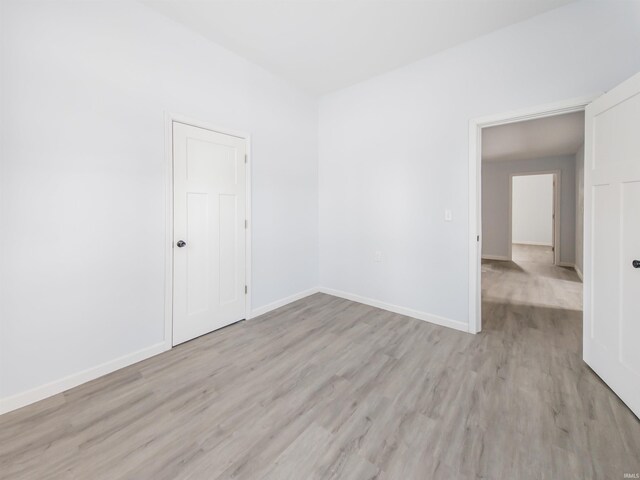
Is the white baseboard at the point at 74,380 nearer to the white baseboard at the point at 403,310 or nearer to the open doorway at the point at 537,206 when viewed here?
the white baseboard at the point at 403,310

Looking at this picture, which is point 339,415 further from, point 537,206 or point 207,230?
Answer: point 537,206

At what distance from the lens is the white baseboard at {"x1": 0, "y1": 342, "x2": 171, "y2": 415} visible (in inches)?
67.3

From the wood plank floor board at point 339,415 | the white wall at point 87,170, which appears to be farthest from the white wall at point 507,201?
the white wall at point 87,170

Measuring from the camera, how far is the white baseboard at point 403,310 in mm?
2826

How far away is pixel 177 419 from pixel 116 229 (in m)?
1.46

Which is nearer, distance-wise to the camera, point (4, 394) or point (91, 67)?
point (4, 394)

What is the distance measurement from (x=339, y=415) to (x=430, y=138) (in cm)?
278

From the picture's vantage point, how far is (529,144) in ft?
17.6

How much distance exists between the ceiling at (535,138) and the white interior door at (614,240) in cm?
184

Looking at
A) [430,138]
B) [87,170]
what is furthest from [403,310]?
[87,170]

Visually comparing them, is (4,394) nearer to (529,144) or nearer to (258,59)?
(258,59)

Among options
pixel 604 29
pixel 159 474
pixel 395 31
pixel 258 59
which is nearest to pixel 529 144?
pixel 604 29

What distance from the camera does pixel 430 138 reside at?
9.68 ft

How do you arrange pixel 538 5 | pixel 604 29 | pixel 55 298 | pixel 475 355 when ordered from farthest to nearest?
pixel 475 355, pixel 538 5, pixel 604 29, pixel 55 298
